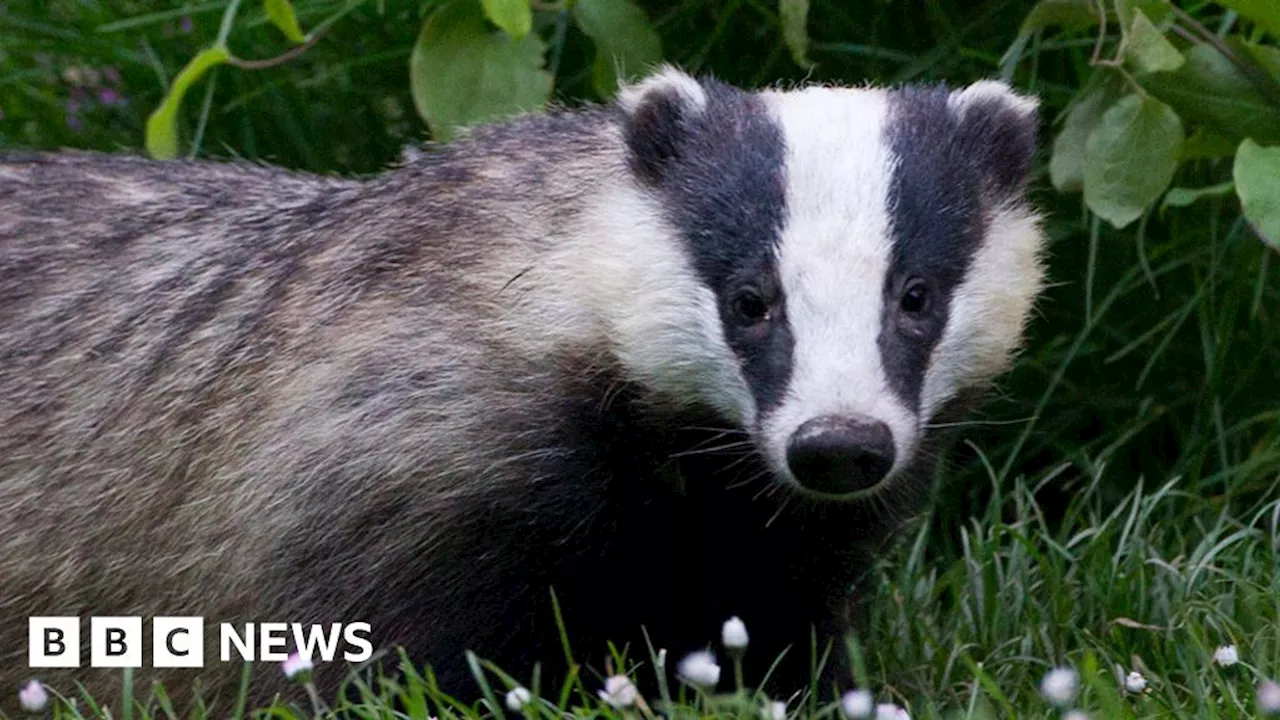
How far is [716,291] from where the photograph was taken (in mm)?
2943

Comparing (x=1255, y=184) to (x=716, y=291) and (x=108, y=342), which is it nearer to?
(x=716, y=291)

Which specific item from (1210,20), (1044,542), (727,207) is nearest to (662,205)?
(727,207)

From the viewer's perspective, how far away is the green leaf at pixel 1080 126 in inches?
142

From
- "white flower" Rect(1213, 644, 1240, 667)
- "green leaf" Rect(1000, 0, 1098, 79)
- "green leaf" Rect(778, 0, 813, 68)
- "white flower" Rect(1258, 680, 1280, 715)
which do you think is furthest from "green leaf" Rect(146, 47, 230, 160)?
"white flower" Rect(1258, 680, 1280, 715)

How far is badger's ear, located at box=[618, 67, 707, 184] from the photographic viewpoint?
10.2 feet

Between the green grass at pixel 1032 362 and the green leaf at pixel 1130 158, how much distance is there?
18.5 inches

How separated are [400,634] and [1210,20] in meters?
2.14

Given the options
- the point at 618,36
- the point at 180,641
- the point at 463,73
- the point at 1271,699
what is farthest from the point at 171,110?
the point at 1271,699

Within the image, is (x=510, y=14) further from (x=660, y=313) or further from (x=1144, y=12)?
(x=1144, y=12)

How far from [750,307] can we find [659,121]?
13.6 inches

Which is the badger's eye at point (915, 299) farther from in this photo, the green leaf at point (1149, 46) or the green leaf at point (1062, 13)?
the green leaf at point (1062, 13)

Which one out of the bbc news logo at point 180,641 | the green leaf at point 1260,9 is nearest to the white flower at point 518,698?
the bbc news logo at point 180,641

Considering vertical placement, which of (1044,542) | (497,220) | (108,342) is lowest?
(1044,542)

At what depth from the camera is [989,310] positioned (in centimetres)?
309
